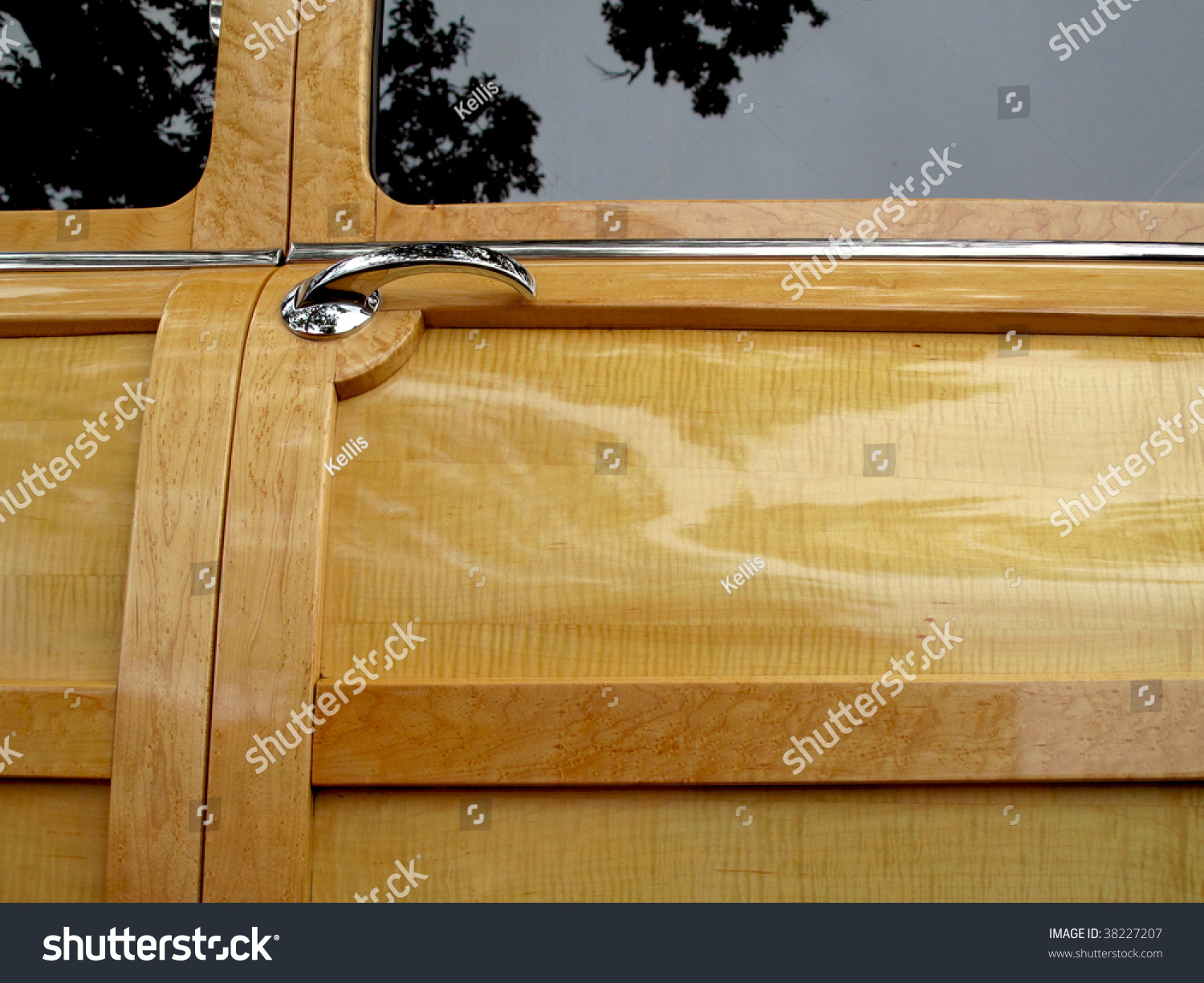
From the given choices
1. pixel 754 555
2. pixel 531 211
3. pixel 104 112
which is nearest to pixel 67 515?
pixel 104 112

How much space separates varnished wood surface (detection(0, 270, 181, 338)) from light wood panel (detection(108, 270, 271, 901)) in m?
0.10

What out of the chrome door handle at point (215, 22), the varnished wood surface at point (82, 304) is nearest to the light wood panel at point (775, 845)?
the varnished wood surface at point (82, 304)

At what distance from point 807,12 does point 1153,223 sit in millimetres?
586

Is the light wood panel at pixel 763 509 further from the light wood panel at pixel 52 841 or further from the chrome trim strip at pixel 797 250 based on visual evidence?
the light wood panel at pixel 52 841

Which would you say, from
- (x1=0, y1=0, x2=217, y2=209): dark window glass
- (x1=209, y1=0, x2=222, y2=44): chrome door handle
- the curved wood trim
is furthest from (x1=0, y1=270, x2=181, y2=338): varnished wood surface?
(x1=209, y1=0, x2=222, y2=44): chrome door handle

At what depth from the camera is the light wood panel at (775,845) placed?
0.96 metres

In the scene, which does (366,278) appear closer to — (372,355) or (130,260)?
(372,355)

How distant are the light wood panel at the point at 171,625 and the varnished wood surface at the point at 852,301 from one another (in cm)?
28

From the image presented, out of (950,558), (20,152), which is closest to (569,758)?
(950,558)

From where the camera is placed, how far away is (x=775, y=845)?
3.20 ft

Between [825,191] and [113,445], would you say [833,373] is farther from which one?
[113,445]

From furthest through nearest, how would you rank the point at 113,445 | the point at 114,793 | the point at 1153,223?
the point at 1153,223 → the point at 113,445 → the point at 114,793

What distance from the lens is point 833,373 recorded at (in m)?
1.09

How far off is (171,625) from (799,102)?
43.7 inches
